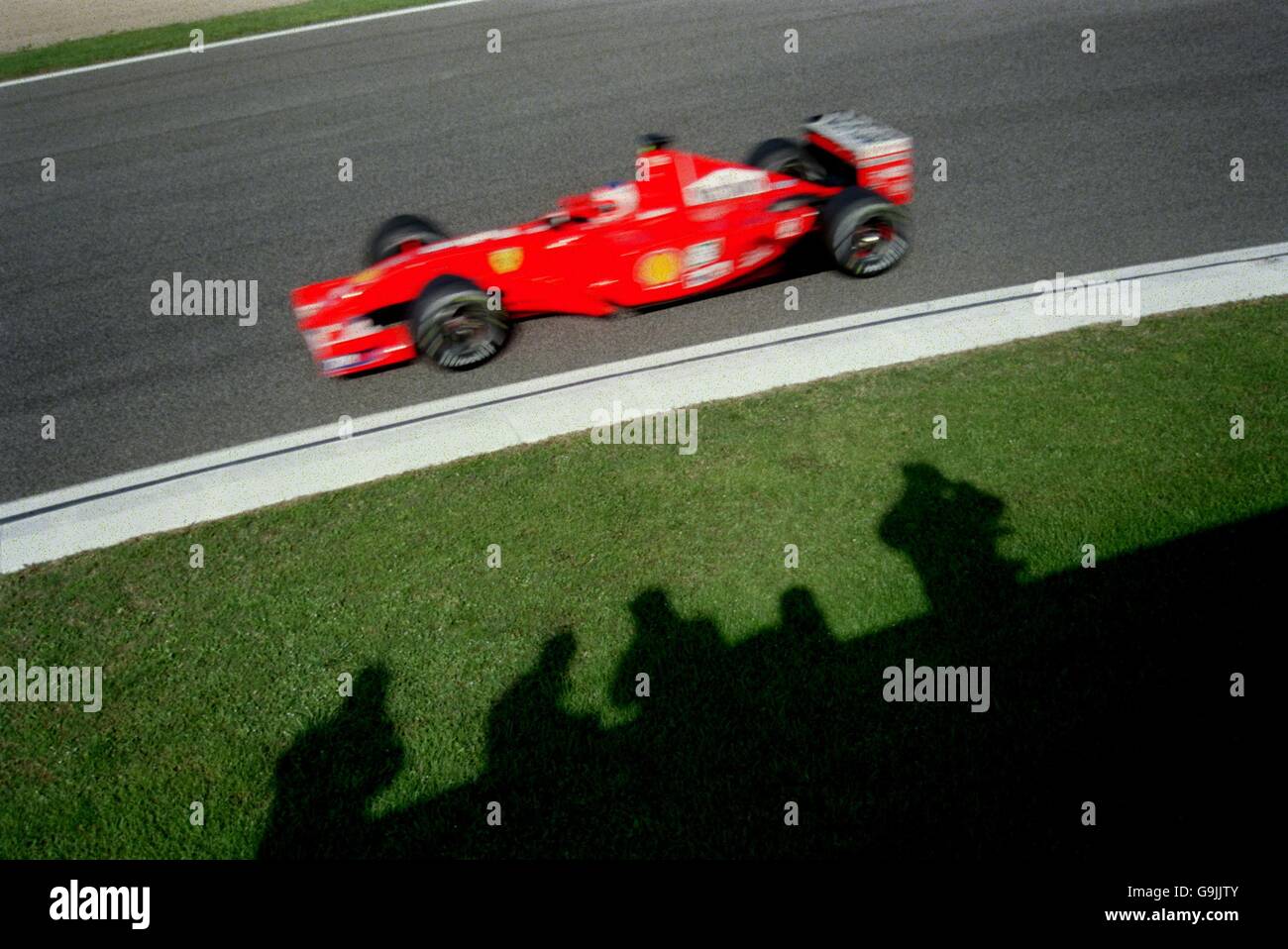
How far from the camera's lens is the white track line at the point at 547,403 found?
6668 millimetres

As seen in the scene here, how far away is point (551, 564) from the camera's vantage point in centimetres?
589

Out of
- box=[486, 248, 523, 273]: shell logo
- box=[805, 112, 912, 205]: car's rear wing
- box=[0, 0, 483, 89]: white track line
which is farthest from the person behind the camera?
box=[0, 0, 483, 89]: white track line

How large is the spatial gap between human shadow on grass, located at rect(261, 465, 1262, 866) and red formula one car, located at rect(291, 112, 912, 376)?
121 inches

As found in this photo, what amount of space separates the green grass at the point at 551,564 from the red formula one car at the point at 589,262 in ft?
4.44

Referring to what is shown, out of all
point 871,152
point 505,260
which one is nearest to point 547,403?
point 505,260

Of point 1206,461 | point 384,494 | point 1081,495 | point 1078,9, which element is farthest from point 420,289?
point 1078,9

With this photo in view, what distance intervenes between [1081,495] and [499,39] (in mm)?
12148

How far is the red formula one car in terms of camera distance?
7375 millimetres

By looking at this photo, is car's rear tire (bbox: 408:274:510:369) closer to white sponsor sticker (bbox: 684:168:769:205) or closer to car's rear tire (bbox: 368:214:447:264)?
car's rear tire (bbox: 368:214:447:264)

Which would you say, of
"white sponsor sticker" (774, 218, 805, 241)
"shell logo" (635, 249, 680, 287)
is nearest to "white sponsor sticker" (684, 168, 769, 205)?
"white sponsor sticker" (774, 218, 805, 241)

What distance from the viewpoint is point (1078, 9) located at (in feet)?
44.8

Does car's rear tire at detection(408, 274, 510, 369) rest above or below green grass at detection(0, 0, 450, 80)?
below

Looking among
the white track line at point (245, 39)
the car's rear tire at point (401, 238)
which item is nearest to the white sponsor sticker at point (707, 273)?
the car's rear tire at point (401, 238)

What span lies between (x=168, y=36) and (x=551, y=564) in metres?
15.3
